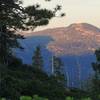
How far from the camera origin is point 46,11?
2622 cm

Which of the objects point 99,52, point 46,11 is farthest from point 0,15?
point 99,52

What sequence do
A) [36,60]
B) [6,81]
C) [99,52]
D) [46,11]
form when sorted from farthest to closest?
[36,60] < [99,52] < [46,11] < [6,81]

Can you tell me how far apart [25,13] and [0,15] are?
4.23 feet

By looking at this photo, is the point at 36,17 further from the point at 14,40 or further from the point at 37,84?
the point at 14,40

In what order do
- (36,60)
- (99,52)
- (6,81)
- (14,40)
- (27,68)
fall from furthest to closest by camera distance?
(36,60) < (99,52) < (14,40) < (27,68) < (6,81)

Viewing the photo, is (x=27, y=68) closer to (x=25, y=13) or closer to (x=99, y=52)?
(x=25, y=13)

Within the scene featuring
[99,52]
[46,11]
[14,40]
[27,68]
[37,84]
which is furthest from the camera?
[99,52]

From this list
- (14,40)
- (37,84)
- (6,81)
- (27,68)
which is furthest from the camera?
(14,40)

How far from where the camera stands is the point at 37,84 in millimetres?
24344

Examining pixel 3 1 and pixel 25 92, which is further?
pixel 3 1

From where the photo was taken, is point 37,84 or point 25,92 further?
point 37,84

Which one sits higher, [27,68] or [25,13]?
[25,13]

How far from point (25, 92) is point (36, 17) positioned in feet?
16.2

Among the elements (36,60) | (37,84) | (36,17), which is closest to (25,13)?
(36,17)
